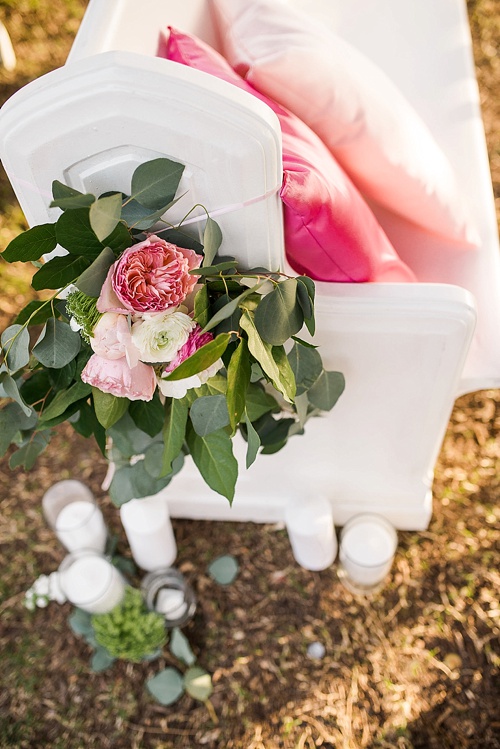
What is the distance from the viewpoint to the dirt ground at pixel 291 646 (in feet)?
4.61

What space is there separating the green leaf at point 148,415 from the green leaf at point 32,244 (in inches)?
11.0

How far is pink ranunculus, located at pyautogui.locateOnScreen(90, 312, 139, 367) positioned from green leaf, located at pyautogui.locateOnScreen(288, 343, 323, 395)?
28cm

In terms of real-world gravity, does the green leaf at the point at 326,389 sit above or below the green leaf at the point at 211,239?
below

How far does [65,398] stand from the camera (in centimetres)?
102

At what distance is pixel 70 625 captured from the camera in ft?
5.13

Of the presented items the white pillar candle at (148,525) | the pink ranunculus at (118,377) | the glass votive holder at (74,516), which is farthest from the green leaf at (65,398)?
the glass votive holder at (74,516)

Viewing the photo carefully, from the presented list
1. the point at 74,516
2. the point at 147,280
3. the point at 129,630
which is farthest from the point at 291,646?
the point at 147,280

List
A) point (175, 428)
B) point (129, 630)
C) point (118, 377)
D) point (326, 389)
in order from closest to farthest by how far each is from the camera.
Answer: point (118, 377) < point (175, 428) < point (326, 389) < point (129, 630)

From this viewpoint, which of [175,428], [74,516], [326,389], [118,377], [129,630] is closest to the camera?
[118,377]

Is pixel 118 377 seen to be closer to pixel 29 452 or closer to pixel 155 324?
pixel 155 324

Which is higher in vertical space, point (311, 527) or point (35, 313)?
point (35, 313)

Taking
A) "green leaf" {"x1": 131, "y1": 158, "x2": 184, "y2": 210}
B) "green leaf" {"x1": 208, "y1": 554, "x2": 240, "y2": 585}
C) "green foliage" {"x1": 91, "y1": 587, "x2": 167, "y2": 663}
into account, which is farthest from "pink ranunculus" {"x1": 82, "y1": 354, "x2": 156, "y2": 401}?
"green leaf" {"x1": 208, "y1": 554, "x2": 240, "y2": 585}

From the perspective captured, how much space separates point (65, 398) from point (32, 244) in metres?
0.24

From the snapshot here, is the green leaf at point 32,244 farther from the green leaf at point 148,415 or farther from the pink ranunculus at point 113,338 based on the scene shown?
the green leaf at point 148,415
